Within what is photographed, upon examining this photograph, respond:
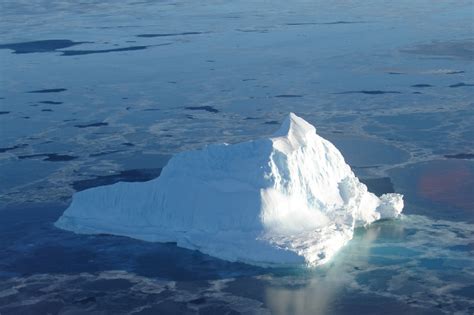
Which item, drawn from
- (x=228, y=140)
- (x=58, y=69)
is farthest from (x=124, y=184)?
(x=58, y=69)

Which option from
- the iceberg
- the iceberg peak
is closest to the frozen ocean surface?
the iceberg

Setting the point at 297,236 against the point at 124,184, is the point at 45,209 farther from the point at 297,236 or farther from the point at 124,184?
the point at 297,236

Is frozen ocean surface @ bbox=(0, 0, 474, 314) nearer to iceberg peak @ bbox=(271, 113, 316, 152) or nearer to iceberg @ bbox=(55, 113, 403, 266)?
iceberg @ bbox=(55, 113, 403, 266)

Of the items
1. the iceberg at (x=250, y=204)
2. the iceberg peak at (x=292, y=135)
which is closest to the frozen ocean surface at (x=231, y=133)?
the iceberg at (x=250, y=204)

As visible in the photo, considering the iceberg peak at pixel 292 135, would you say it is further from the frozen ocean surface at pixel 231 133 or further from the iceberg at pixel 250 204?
the frozen ocean surface at pixel 231 133

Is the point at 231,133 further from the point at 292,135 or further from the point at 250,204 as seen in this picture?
the point at 250,204
